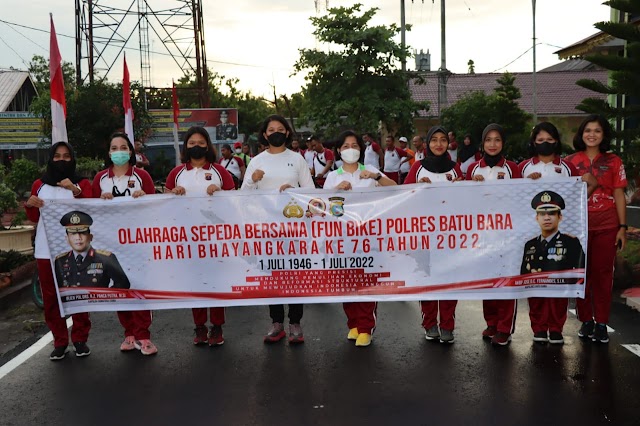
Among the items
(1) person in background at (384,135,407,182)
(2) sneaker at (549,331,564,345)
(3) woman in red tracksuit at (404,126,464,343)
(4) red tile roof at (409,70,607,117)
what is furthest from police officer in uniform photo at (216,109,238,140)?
(2) sneaker at (549,331,564,345)

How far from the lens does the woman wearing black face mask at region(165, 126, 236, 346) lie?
18.9 feet

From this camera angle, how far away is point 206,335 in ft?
19.7

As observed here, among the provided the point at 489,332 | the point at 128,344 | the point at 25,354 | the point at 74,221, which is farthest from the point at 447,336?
the point at 25,354

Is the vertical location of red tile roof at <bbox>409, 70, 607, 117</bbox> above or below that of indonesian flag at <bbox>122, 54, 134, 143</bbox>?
above

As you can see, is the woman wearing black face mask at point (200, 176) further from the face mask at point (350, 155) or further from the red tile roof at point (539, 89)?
the red tile roof at point (539, 89)

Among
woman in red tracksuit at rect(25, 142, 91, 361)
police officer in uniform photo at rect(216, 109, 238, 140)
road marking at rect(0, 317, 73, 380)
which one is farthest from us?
police officer in uniform photo at rect(216, 109, 238, 140)

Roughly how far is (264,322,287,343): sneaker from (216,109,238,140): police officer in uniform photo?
83.7 feet

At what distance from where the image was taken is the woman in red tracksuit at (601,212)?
567 centimetres

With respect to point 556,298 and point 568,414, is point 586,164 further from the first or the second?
point 568,414

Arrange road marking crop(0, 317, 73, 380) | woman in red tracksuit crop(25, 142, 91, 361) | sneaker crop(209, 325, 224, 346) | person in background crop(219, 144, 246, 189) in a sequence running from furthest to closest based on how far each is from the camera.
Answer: person in background crop(219, 144, 246, 189) < sneaker crop(209, 325, 224, 346) < woman in red tracksuit crop(25, 142, 91, 361) < road marking crop(0, 317, 73, 380)

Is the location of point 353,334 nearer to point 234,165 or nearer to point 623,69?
point 623,69

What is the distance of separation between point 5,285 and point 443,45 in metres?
22.1

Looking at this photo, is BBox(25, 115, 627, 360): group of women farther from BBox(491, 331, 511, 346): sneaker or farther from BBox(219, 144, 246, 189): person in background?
BBox(219, 144, 246, 189): person in background

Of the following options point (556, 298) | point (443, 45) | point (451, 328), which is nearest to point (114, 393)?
point (451, 328)
